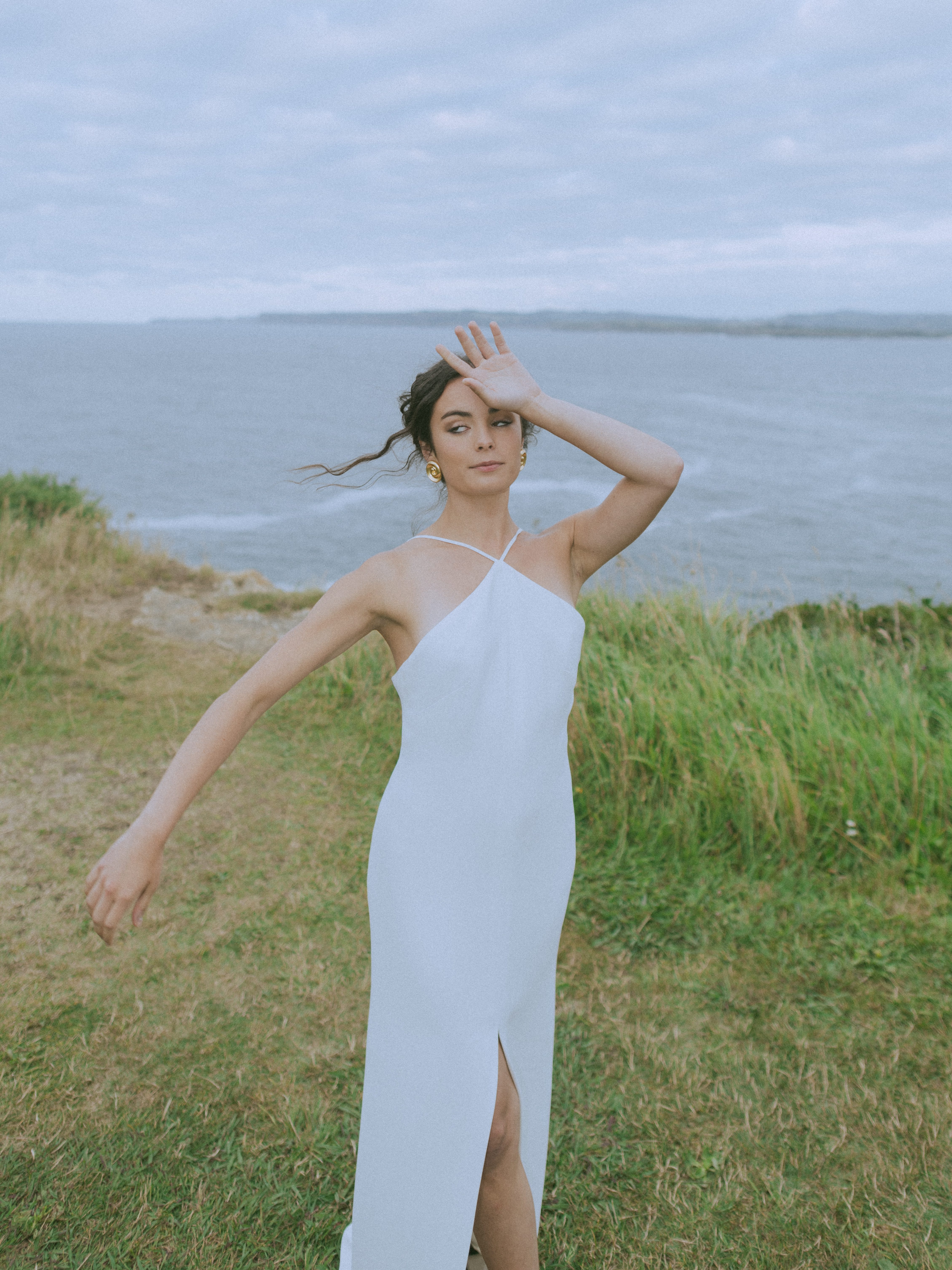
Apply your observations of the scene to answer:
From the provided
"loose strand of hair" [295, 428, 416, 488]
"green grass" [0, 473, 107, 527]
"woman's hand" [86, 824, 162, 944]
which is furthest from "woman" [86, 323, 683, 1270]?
"green grass" [0, 473, 107, 527]

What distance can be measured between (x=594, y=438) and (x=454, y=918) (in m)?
1.24

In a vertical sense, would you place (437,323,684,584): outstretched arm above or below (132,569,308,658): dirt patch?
above

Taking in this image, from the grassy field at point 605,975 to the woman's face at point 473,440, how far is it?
2.36 metres

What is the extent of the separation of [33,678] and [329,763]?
2691 mm

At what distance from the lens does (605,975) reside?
441cm

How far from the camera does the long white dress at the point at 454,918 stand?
2332 millimetres

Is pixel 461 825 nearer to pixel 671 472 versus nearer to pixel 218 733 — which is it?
pixel 218 733

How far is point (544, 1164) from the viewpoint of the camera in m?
2.86

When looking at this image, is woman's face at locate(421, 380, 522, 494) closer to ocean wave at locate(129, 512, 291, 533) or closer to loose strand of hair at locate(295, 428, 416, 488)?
loose strand of hair at locate(295, 428, 416, 488)

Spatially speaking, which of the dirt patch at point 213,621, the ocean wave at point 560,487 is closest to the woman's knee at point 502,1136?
the dirt patch at point 213,621

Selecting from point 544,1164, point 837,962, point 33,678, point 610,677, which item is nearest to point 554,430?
point 544,1164

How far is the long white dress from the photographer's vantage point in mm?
2332

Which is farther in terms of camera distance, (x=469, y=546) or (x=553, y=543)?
(x=553, y=543)

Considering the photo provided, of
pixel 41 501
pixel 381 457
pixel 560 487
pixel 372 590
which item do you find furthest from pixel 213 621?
pixel 560 487
